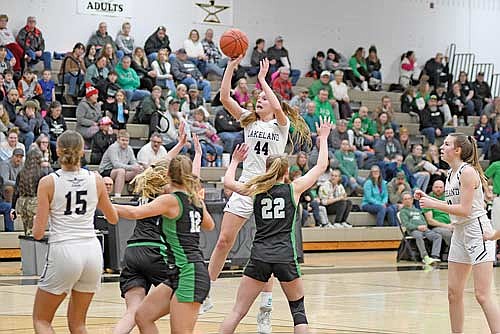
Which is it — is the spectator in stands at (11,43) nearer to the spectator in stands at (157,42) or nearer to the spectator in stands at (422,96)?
the spectator in stands at (157,42)

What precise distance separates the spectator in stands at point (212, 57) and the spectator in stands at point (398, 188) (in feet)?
18.8

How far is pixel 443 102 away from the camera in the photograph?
27.6m

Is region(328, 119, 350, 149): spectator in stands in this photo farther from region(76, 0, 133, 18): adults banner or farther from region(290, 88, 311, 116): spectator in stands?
region(76, 0, 133, 18): adults banner

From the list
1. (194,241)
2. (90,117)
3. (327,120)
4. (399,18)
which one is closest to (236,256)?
(90,117)

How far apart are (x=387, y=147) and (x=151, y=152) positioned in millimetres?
7104

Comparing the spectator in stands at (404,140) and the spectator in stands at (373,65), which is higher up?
the spectator in stands at (373,65)

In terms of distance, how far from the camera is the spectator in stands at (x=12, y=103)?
18.7 m

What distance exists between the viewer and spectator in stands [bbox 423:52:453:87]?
2914 centimetres

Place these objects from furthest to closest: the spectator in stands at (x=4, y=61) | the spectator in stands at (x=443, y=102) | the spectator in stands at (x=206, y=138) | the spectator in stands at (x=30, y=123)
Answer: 1. the spectator in stands at (x=443, y=102)
2. the spectator in stands at (x=206, y=138)
3. the spectator in stands at (x=4, y=61)
4. the spectator in stands at (x=30, y=123)

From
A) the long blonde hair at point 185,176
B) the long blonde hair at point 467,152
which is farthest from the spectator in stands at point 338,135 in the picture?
the long blonde hair at point 185,176

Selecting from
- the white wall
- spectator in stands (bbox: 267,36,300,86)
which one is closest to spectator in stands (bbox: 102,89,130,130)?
the white wall

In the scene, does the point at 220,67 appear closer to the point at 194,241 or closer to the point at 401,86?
the point at 401,86

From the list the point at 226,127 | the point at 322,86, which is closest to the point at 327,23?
the point at 322,86

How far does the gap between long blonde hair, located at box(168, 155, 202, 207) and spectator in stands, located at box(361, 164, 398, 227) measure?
14086 millimetres
